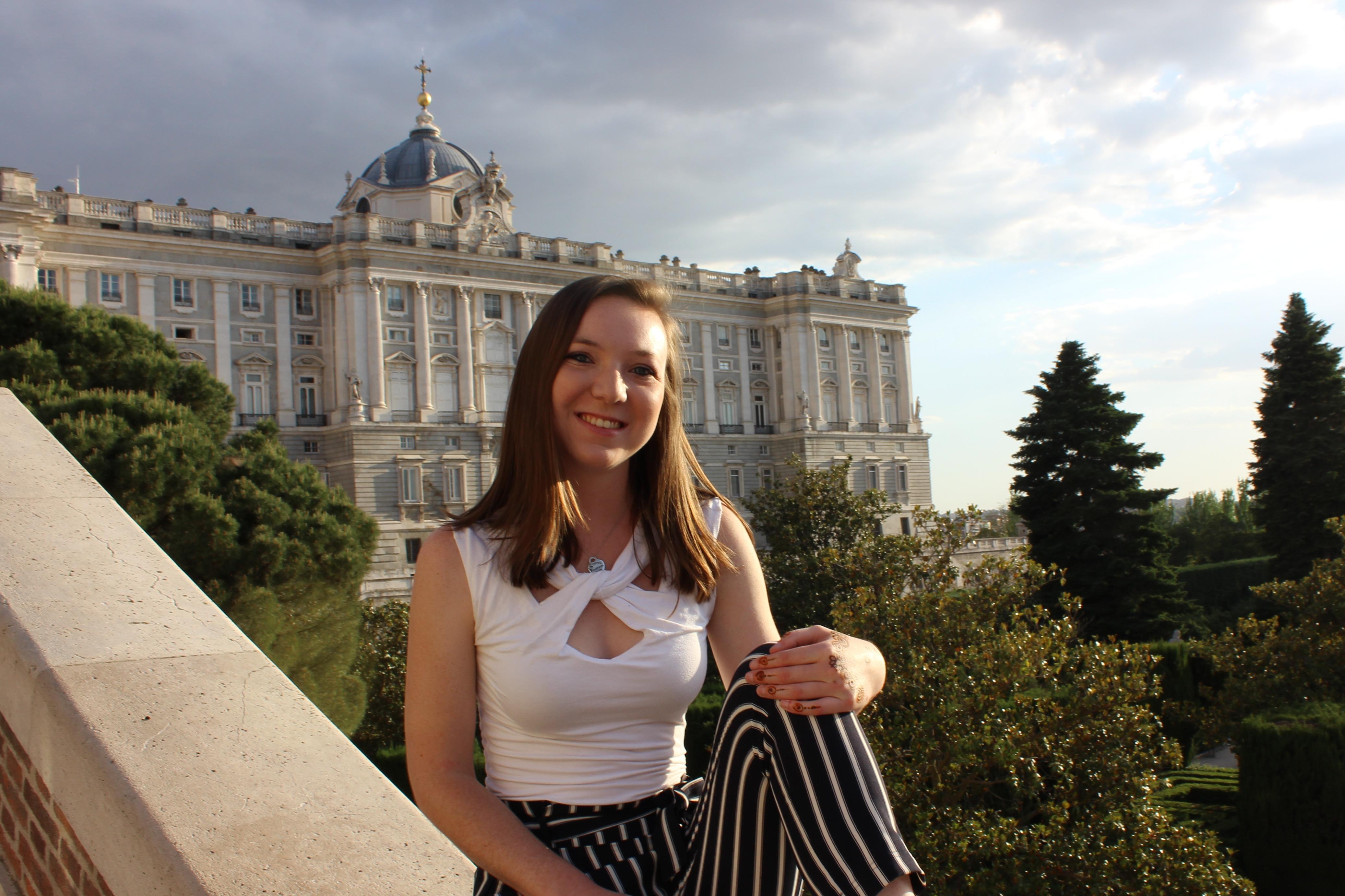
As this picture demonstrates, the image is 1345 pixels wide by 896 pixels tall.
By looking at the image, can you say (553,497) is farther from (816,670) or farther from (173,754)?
(173,754)

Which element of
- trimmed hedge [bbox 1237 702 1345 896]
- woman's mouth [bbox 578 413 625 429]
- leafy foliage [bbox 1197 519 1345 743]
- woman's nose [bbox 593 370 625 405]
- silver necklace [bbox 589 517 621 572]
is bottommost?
trimmed hedge [bbox 1237 702 1345 896]

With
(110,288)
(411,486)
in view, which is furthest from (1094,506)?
(110,288)

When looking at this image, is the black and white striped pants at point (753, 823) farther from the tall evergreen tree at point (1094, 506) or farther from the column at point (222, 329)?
the column at point (222, 329)

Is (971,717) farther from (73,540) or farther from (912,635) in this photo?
(73,540)

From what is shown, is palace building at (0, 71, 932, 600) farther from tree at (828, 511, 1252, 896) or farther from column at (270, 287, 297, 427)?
tree at (828, 511, 1252, 896)

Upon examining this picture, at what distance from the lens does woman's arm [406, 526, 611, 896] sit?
1.91 m

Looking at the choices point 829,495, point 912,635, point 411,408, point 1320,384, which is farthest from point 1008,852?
point 411,408

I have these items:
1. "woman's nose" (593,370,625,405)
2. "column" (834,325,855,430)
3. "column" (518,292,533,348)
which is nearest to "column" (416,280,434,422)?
"column" (518,292,533,348)

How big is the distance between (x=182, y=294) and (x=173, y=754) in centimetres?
3775

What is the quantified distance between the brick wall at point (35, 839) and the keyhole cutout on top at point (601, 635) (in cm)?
107

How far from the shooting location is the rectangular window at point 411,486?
3788cm

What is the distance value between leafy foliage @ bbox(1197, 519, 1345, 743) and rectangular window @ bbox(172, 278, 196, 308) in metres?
33.3

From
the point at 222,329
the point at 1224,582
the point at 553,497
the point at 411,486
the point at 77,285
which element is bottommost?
the point at 1224,582

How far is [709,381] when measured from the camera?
1924 inches
